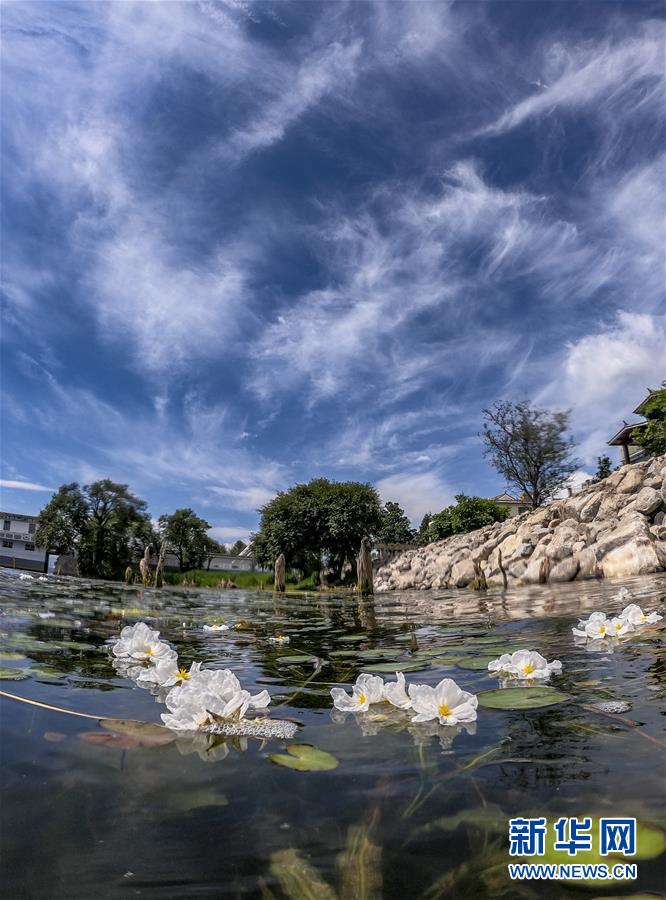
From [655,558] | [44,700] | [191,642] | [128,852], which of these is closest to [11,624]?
[191,642]

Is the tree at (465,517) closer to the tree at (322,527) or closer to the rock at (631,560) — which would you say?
the tree at (322,527)

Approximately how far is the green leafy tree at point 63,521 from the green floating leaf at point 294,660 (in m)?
59.3

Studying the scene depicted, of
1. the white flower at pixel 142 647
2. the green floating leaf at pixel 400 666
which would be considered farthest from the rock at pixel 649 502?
the white flower at pixel 142 647

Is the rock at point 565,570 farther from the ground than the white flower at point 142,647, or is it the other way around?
the rock at point 565,570

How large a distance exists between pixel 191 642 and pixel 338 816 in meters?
3.07

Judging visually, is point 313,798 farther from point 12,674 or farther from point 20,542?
point 20,542

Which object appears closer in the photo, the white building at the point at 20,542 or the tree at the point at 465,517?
the tree at the point at 465,517

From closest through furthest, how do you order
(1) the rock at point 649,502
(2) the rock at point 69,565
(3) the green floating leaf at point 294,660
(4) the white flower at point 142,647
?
(4) the white flower at point 142,647, (3) the green floating leaf at point 294,660, (1) the rock at point 649,502, (2) the rock at point 69,565

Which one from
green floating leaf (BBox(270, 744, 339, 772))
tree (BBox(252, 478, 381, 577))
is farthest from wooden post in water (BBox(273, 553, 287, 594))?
green floating leaf (BBox(270, 744, 339, 772))

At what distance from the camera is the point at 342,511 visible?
37.6 m

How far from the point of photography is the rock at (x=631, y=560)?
9.80 m

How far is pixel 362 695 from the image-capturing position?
1500 mm

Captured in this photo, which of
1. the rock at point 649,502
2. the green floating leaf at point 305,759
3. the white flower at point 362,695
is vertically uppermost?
the rock at point 649,502

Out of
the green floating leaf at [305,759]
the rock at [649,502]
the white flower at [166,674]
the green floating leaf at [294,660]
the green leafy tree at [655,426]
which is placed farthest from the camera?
the green leafy tree at [655,426]
